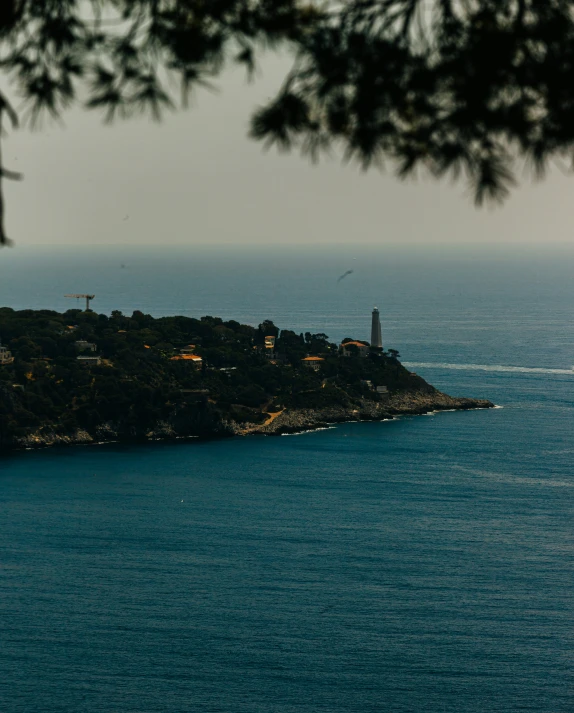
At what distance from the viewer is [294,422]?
197ft

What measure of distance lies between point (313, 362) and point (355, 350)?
3.08 metres

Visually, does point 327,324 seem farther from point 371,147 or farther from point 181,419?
point 371,147

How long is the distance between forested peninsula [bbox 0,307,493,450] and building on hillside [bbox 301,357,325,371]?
81 millimetres

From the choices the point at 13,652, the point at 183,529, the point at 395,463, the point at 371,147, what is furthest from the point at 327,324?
the point at 371,147

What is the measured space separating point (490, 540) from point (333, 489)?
9.14m

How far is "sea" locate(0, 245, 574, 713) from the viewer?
26469 mm

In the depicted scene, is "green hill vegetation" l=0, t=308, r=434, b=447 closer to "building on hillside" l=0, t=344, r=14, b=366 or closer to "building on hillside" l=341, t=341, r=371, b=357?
"building on hillside" l=0, t=344, r=14, b=366

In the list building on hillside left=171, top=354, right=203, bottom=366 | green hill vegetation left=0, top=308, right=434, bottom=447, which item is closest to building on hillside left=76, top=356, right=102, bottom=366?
green hill vegetation left=0, top=308, right=434, bottom=447

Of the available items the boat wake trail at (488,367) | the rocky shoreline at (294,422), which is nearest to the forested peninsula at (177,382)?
the rocky shoreline at (294,422)

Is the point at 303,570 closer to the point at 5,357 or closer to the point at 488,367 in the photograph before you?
the point at 5,357

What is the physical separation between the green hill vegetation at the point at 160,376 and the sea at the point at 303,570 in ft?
9.15

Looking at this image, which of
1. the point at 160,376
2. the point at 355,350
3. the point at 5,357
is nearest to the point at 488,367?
the point at 355,350

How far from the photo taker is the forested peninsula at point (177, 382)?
188ft

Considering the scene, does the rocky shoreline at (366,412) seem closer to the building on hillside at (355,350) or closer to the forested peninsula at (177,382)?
the forested peninsula at (177,382)
